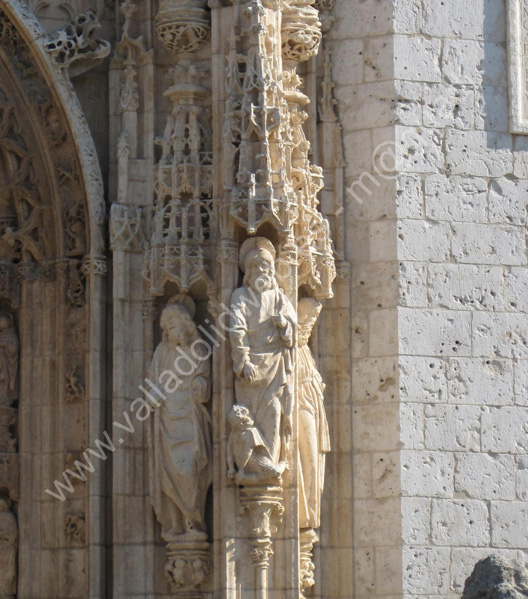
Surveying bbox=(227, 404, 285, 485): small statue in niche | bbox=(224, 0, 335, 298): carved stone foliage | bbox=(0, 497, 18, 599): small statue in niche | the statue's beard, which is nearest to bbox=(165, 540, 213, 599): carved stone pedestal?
bbox=(227, 404, 285, 485): small statue in niche

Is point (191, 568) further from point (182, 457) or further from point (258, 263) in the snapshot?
point (258, 263)

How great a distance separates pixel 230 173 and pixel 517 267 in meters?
2.20

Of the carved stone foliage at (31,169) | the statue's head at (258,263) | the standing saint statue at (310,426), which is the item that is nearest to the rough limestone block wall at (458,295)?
the standing saint statue at (310,426)

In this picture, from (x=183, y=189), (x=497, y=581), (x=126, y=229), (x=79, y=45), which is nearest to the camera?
(x=497, y=581)

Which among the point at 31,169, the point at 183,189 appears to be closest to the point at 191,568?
the point at 183,189

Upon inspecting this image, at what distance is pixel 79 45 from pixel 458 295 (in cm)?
315

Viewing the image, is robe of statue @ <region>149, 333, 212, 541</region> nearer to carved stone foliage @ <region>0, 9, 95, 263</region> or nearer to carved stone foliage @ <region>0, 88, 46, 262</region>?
carved stone foliage @ <region>0, 9, 95, 263</region>

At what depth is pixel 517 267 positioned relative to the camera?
1466 centimetres

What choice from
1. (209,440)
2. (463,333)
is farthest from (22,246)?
(463,333)

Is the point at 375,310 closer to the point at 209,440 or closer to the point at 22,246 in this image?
the point at 209,440

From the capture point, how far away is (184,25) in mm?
14383

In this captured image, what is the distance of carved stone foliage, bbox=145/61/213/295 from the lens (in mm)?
14070

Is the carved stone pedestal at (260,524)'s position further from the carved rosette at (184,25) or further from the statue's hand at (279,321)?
the carved rosette at (184,25)

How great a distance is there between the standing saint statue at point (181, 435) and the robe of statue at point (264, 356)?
38 centimetres
